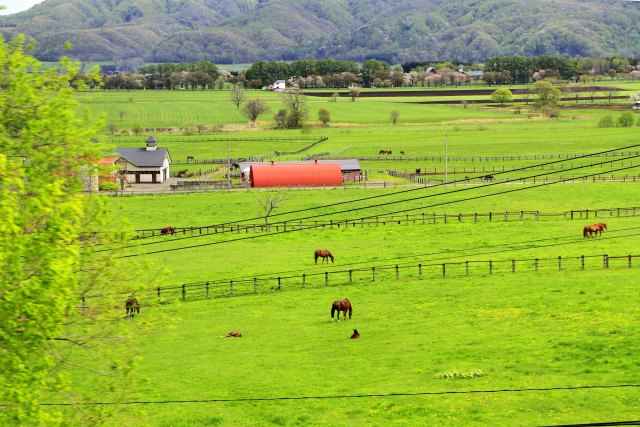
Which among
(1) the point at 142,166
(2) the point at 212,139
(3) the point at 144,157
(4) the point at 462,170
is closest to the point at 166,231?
(1) the point at 142,166

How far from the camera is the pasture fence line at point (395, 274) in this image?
5091 cm

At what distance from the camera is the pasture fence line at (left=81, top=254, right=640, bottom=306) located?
50906mm

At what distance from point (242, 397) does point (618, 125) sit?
5974 inches

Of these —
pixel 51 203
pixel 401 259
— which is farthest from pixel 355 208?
pixel 51 203

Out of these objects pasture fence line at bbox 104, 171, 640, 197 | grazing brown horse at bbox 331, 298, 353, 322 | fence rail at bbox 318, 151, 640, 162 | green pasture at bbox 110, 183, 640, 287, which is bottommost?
grazing brown horse at bbox 331, 298, 353, 322

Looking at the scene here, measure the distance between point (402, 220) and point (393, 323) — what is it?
34.4 metres

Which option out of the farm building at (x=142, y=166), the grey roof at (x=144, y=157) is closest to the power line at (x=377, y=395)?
the farm building at (x=142, y=166)

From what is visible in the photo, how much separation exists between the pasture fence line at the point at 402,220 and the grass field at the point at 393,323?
715mm

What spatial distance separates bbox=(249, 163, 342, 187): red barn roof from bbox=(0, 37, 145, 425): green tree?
80221mm

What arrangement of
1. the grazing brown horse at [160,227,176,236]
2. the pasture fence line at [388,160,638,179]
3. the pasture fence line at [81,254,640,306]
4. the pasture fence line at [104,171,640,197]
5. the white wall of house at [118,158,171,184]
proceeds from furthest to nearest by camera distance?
the pasture fence line at [388,160,638,179] < the white wall of house at [118,158,171,184] < the pasture fence line at [104,171,640,197] < the grazing brown horse at [160,227,176,236] < the pasture fence line at [81,254,640,306]

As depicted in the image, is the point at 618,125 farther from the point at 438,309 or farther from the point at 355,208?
the point at 438,309

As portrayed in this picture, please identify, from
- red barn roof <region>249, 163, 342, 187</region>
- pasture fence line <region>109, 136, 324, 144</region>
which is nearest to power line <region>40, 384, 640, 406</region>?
red barn roof <region>249, 163, 342, 187</region>

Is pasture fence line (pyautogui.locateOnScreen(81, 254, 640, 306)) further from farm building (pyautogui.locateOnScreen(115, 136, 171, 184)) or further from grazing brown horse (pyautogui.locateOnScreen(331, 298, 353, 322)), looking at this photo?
farm building (pyautogui.locateOnScreen(115, 136, 171, 184))

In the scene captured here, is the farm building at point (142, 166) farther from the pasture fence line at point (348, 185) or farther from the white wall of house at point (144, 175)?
the pasture fence line at point (348, 185)
